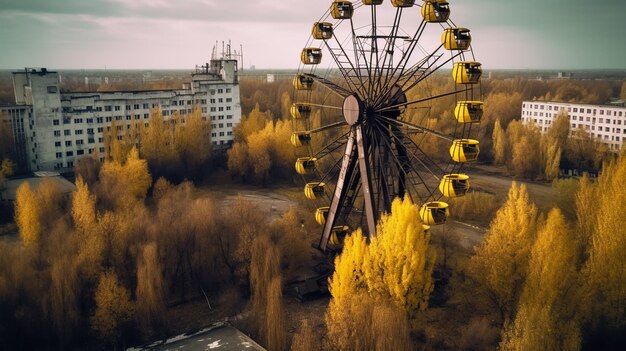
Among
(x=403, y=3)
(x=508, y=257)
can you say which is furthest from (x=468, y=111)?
(x=508, y=257)

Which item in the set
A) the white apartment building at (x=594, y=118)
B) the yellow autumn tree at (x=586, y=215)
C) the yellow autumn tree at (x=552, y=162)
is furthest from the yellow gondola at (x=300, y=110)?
the white apartment building at (x=594, y=118)

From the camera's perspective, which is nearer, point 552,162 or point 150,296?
point 150,296

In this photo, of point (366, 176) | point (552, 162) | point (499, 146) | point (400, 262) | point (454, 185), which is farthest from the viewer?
point (499, 146)

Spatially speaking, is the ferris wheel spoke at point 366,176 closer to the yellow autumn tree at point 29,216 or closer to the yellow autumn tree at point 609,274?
the yellow autumn tree at point 609,274

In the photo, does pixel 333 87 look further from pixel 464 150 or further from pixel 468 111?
pixel 464 150

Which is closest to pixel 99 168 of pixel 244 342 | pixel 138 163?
pixel 138 163

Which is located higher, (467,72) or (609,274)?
(467,72)

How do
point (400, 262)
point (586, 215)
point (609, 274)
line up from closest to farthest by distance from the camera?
point (400, 262) → point (609, 274) → point (586, 215)
